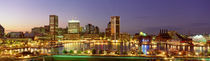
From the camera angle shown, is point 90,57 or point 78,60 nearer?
point 78,60

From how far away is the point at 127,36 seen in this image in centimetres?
13075

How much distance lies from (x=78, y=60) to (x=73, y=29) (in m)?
125

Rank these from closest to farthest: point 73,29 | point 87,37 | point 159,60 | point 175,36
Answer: point 159,60
point 175,36
point 87,37
point 73,29

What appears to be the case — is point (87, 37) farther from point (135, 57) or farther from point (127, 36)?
point (135, 57)

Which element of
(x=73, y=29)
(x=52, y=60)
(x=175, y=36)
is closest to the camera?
(x=52, y=60)

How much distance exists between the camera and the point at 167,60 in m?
19.7

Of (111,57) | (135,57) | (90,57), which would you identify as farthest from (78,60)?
(135,57)

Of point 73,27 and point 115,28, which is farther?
point 73,27

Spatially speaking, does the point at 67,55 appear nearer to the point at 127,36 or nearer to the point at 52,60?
the point at 52,60

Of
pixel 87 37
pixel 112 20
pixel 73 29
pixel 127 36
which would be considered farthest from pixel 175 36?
pixel 73 29

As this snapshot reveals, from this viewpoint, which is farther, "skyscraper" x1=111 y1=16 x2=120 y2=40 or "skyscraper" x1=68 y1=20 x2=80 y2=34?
"skyscraper" x1=68 y1=20 x2=80 y2=34

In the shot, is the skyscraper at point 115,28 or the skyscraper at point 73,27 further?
the skyscraper at point 73,27

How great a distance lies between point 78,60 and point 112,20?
113m

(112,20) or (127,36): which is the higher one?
(112,20)
